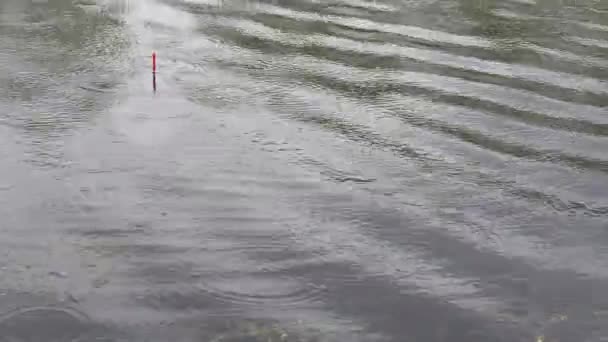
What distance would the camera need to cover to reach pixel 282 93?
11008 mm

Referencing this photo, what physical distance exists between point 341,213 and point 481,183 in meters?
1.74

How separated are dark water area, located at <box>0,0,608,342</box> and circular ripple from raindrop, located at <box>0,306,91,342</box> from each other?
0.8 inches

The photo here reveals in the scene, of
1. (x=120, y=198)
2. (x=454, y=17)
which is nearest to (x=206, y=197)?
(x=120, y=198)

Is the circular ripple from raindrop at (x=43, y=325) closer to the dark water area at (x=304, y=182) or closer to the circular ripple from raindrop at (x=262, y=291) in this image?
the dark water area at (x=304, y=182)

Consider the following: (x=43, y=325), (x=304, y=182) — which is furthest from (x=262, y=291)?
(x=304, y=182)

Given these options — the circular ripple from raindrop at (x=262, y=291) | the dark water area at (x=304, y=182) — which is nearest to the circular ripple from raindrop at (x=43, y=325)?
the dark water area at (x=304, y=182)

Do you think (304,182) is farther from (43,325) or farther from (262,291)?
(43,325)

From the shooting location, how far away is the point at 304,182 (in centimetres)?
859

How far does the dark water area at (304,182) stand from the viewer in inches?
257

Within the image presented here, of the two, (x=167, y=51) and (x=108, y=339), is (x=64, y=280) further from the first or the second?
(x=167, y=51)

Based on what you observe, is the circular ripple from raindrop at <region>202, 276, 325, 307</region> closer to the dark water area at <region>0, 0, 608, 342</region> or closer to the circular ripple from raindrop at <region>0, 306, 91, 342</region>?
the dark water area at <region>0, 0, 608, 342</region>

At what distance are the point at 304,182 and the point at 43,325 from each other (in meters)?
3.40

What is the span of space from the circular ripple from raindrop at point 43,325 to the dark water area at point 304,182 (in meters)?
0.02

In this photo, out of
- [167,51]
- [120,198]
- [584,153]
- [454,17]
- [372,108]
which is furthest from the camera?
[454,17]
